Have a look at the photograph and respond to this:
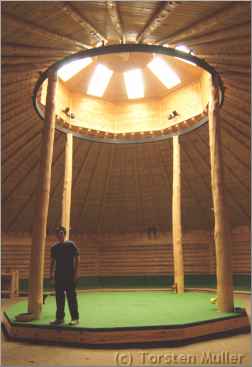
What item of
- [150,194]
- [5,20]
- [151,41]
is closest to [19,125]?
[5,20]

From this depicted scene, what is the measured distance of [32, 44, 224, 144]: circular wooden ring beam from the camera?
7.69 m

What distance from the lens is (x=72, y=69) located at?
11.8m

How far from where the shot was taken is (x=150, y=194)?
1578 centimetres

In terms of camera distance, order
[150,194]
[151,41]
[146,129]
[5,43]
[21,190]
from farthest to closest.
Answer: [150,194] → [21,190] → [146,129] → [151,41] → [5,43]

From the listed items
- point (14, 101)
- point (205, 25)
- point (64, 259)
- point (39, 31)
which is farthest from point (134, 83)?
point (64, 259)

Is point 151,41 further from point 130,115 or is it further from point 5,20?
point 130,115

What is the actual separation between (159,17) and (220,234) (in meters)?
4.81

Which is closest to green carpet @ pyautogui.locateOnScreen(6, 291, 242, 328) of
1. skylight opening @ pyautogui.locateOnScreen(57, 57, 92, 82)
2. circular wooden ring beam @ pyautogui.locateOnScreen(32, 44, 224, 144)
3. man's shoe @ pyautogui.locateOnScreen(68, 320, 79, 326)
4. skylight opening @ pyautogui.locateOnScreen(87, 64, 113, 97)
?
man's shoe @ pyautogui.locateOnScreen(68, 320, 79, 326)

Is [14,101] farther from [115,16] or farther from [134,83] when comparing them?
[134,83]

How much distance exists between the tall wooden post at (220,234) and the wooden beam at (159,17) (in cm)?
228

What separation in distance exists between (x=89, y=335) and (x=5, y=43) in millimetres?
6272

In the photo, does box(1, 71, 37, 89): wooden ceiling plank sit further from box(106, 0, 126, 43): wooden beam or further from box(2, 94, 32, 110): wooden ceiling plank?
box(106, 0, 126, 43): wooden beam

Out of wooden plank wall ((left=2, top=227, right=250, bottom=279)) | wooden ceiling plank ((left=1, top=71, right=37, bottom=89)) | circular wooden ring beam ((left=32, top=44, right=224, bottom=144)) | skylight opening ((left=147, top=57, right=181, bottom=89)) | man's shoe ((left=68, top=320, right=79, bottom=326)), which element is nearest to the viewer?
man's shoe ((left=68, top=320, right=79, bottom=326))

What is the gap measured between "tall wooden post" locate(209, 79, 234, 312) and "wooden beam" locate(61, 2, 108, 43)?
10.4 feet
